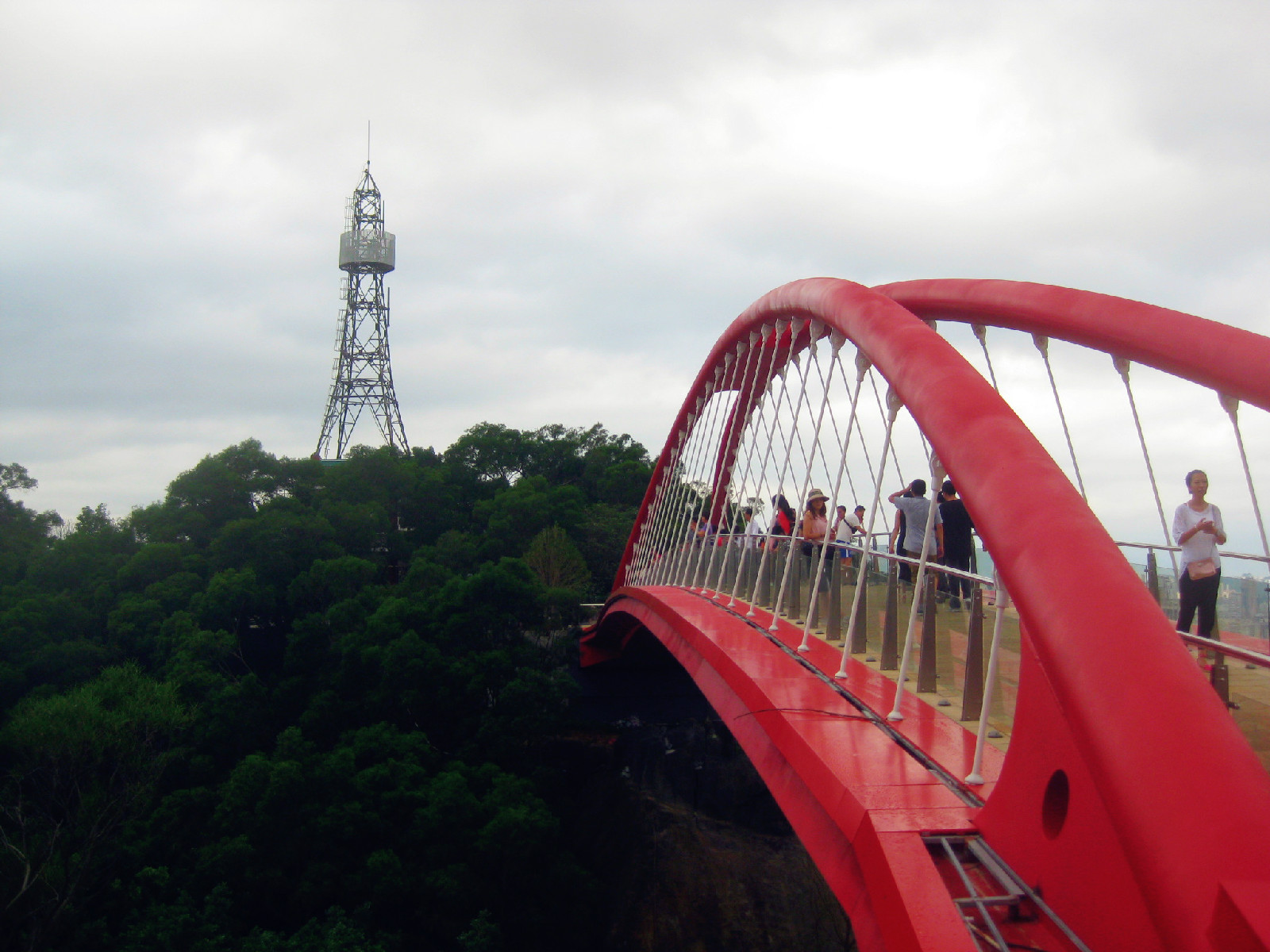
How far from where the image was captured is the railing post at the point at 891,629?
24.9 feet

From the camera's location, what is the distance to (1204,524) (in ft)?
22.3

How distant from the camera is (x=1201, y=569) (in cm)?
671

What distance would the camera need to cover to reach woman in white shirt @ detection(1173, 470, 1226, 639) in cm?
660

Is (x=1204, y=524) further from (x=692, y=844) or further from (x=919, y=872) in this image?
(x=692, y=844)

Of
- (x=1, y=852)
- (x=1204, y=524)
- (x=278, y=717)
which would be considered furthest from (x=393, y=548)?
(x=1204, y=524)

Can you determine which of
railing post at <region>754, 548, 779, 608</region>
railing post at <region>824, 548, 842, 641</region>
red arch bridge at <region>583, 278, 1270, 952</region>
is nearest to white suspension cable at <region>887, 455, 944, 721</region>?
red arch bridge at <region>583, 278, 1270, 952</region>

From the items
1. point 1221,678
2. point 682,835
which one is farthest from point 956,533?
point 682,835

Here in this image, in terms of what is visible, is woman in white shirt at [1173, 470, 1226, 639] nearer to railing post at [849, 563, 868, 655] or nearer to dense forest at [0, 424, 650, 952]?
railing post at [849, 563, 868, 655]

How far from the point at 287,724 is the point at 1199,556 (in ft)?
85.8

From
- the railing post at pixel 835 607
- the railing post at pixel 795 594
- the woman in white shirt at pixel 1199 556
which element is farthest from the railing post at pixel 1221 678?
the railing post at pixel 795 594

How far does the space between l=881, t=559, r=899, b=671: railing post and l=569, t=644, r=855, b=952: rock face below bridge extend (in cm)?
1714

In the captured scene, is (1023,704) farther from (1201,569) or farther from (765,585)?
(765,585)

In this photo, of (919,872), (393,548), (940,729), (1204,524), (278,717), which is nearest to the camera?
(919,872)

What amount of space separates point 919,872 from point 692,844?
73.2ft
